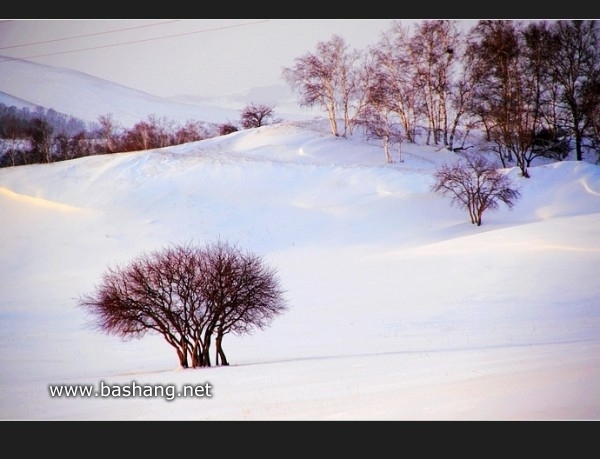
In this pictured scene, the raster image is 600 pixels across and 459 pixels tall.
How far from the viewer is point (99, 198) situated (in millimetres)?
23188

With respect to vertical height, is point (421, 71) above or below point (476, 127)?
above

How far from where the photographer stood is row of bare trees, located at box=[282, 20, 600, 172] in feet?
53.0

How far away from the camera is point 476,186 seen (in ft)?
72.3

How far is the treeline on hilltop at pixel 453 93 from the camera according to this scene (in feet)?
53.7

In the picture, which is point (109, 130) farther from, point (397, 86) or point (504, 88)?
point (504, 88)

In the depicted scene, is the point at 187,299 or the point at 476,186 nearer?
the point at 187,299

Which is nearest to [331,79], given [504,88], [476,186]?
[504,88]

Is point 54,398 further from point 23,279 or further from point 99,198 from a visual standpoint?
point 99,198

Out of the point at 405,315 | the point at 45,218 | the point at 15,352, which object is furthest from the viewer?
the point at 45,218

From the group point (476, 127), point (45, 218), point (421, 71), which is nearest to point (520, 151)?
point (476, 127)

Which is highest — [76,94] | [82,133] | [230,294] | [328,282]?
[82,133]

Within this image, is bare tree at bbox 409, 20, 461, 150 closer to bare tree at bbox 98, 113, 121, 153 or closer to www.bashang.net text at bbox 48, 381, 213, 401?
bare tree at bbox 98, 113, 121, 153

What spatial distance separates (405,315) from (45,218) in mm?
12192

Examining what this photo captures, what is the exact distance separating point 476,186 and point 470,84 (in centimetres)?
379
